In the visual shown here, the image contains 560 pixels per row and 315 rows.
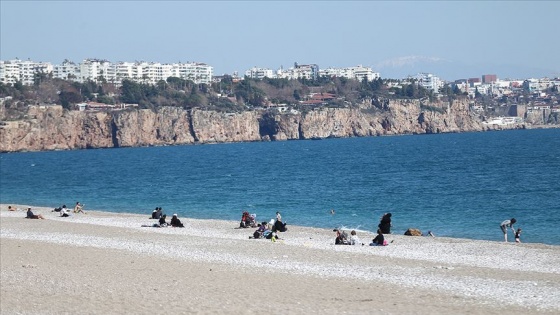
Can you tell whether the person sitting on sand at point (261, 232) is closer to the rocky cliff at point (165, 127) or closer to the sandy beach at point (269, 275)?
the sandy beach at point (269, 275)

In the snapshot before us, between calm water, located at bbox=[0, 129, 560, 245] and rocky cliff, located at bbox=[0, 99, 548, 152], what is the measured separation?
61.1m

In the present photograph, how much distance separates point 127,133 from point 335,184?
366ft

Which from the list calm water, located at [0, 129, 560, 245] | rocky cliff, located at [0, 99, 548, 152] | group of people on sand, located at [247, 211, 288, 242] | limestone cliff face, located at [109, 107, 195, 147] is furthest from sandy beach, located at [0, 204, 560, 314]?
limestone cliff face, located at [109, 107, 195, 147]

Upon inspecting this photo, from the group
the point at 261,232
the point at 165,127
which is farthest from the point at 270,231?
the point at 165,127

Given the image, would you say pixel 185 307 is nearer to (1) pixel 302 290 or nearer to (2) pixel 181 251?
(1) pixel 302 290

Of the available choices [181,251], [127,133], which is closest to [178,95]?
[127,133]

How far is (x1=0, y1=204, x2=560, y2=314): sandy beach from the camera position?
626 inches

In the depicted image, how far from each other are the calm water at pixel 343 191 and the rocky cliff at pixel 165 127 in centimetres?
6108

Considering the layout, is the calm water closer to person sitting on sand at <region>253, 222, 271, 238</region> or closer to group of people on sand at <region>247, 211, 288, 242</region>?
group of people on sand at <region>247, 211, 288, 242</region>

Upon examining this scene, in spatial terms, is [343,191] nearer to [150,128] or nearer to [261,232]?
[261,232]

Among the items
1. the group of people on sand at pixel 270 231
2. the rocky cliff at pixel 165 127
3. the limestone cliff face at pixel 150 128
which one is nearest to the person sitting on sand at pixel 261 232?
the group of people on sand at pixel 270 231

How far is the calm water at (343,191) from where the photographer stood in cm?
3766

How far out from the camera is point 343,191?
54750 mm

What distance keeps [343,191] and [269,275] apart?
35.1 m
